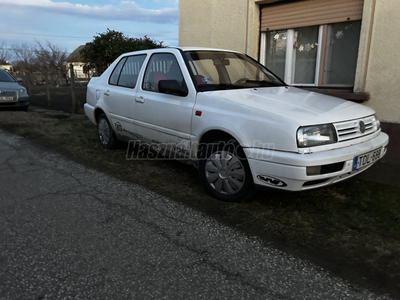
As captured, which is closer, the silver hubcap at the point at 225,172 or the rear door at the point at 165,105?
the silver hubcap at the point at 225,172

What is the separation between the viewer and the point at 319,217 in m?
3.35

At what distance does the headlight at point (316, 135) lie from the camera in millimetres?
2938

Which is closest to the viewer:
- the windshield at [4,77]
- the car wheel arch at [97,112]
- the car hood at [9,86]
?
the car wheel arch at [97,112]

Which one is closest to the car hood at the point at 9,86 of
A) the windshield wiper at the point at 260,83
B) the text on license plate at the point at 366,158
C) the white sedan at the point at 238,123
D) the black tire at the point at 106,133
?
the black tire at the point at 106,133

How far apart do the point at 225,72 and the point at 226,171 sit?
4.76 feet

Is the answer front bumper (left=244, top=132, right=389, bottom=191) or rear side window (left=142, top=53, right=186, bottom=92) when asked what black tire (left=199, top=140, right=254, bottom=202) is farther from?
rear side window (left=142, top=53, right=186, bottom=92)

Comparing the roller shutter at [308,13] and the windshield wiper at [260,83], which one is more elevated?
the roller shutter at [308,13]

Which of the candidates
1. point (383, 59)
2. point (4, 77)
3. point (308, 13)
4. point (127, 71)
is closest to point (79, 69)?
point (4, 77)

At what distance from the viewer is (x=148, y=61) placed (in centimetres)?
474

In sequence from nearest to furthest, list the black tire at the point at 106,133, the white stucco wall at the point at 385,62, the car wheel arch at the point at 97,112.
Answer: the white stucco wall at the point at 385,62
the black tire at the point at 106,133
the car wheel arch at the point at 97,112

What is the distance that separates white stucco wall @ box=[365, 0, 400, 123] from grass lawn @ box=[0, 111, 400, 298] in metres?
1.62

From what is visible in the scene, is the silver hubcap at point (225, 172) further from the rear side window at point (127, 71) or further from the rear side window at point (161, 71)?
the rear side window at point (127, 71)

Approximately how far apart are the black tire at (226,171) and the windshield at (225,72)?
0.78 m

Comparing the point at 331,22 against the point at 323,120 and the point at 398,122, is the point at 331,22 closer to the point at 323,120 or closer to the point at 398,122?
the point at 398,122
